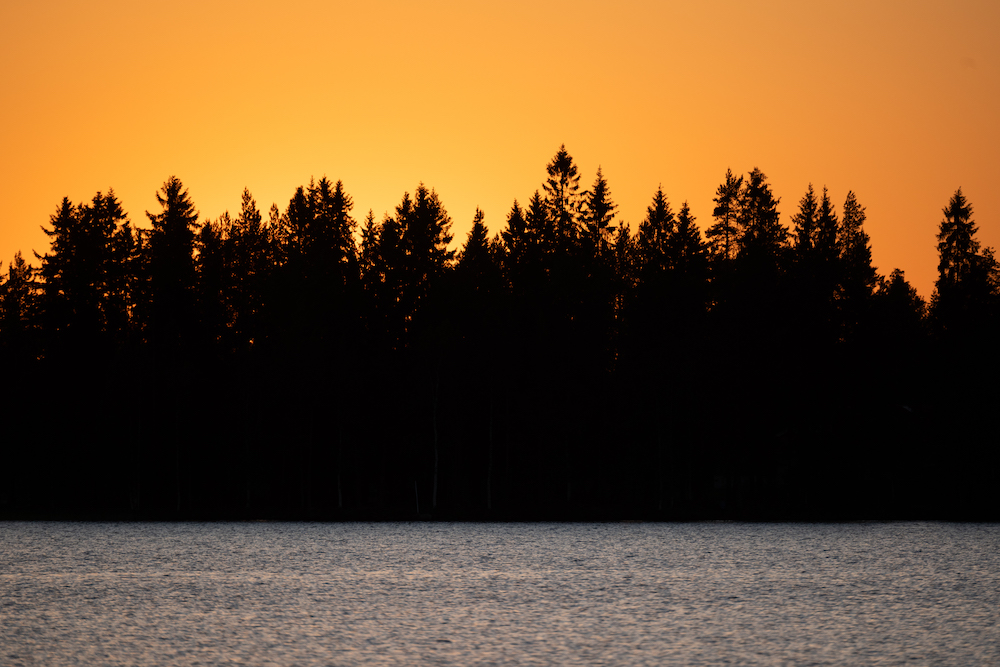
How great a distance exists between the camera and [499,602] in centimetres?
1350

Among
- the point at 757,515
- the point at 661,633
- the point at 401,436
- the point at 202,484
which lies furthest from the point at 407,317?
the point at 661,633

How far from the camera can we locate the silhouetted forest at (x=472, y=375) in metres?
41.1

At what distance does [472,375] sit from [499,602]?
1142 inches

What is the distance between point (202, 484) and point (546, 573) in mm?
31765

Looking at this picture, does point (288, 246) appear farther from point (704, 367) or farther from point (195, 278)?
point (704, 367)

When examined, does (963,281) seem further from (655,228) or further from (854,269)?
(655,228)

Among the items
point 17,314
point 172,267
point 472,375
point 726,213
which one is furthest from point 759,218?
point 17,314

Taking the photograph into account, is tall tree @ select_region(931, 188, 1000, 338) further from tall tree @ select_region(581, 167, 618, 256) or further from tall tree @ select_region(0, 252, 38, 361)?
tall tree @ select_region(0, 252, 38, 361)

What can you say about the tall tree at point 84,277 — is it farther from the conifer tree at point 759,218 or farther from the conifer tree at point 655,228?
the conifer tree at point 759,218

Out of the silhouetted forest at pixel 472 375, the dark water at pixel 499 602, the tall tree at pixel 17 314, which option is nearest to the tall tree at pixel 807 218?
the silhouetted forest at pixel 472 375

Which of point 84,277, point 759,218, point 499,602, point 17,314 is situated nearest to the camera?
A: point 499,602

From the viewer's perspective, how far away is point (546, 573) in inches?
683

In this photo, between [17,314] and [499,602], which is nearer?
[499,602]

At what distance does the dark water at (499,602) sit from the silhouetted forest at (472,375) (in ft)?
52.1
